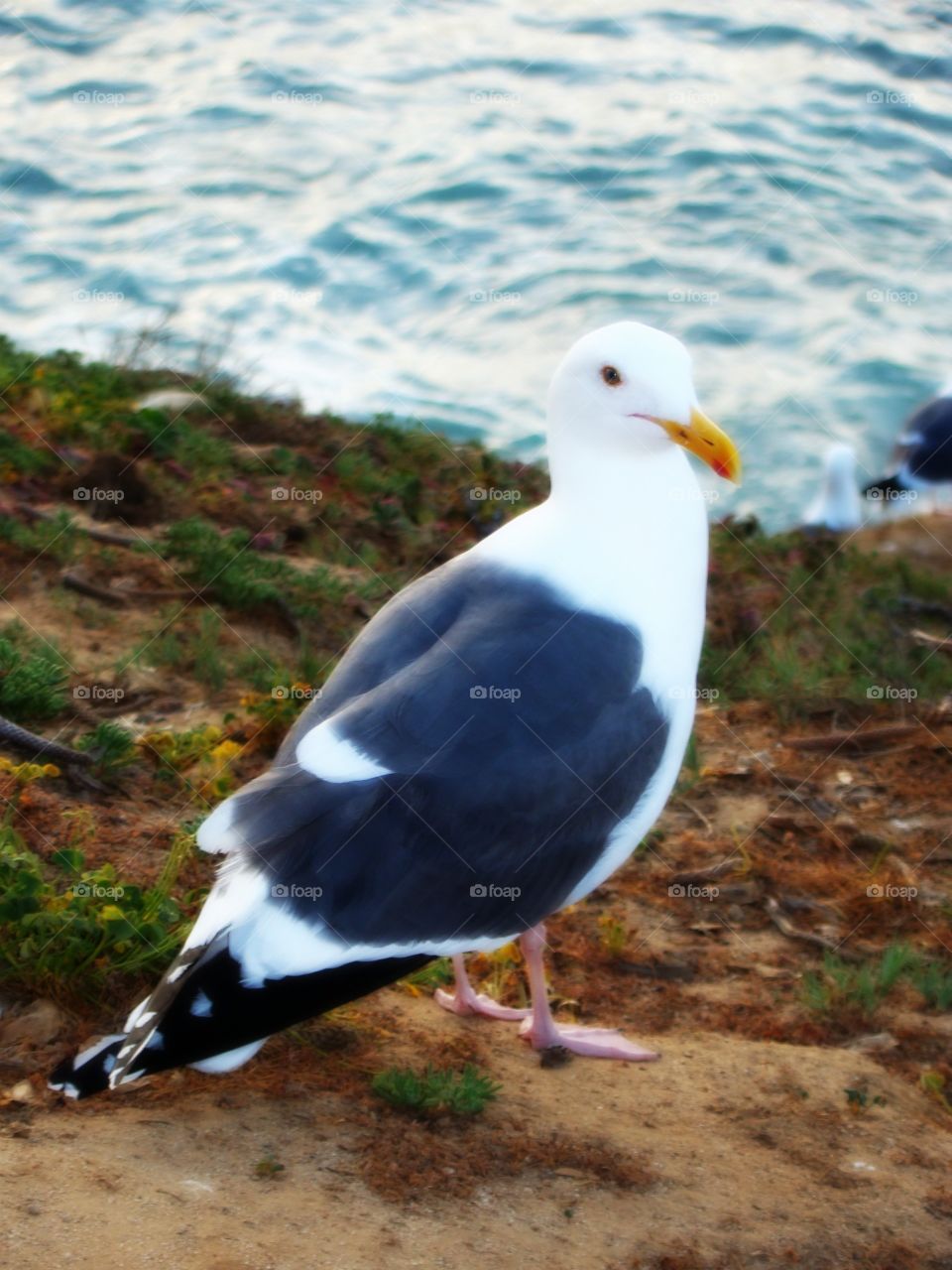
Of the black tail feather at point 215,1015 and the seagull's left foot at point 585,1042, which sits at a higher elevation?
the black tail feather at point 215,1015

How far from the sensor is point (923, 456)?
8531 millimetres

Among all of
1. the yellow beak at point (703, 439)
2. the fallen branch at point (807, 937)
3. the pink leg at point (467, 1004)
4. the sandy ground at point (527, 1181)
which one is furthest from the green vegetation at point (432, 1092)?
the yellow beak at point (703, 439)

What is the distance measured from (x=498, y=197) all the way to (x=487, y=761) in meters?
9.28

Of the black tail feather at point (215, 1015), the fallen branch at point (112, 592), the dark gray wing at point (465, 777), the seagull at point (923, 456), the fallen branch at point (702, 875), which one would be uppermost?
the dark gray wing at point (465, 777)

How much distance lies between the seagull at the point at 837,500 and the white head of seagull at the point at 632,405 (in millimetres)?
4588

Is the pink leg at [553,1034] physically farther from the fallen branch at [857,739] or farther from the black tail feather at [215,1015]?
the fallen branch at [857,739]

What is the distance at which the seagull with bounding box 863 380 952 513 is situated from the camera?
334 inches

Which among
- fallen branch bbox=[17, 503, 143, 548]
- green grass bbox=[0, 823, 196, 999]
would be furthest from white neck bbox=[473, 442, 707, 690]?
fallen branch bbox=[17, 503, 143, 548]

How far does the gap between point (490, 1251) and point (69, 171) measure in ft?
34.2

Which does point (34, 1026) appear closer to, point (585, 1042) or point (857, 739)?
point (585, 1042)

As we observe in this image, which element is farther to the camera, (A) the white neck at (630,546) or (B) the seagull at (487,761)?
(A) the white neck at (630,546)

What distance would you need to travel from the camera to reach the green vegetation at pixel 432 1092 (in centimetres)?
342

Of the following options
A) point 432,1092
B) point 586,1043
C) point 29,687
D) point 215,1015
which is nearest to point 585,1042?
point 586,1043

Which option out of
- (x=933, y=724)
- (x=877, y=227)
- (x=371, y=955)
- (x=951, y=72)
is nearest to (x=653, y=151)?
(x=877, y=227)
